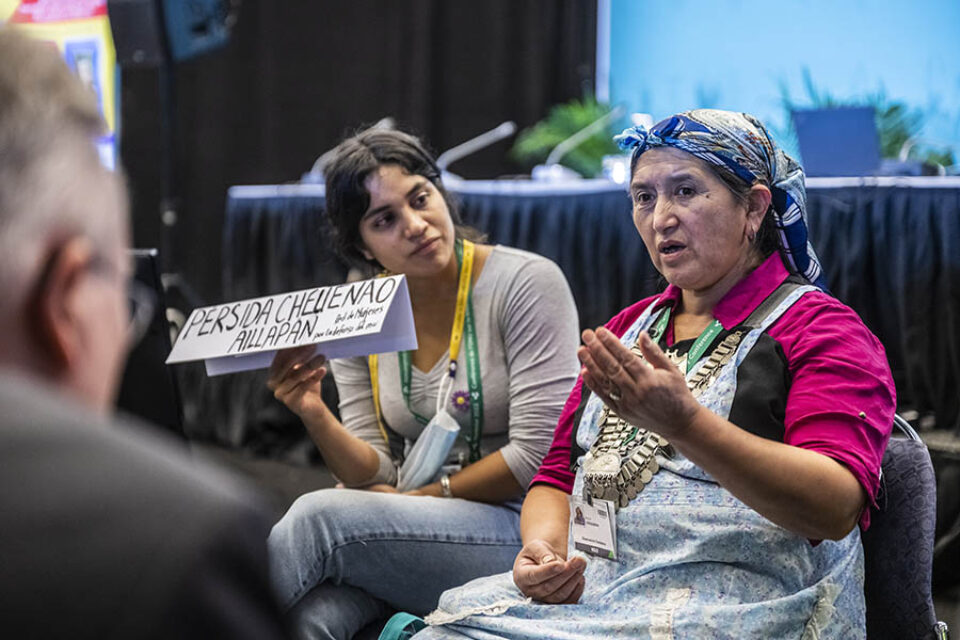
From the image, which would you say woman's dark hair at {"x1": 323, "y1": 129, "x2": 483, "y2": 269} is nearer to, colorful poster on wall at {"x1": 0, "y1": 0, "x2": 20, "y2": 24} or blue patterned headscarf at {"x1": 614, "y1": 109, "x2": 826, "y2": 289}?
blue patterned headscarf at {"x1": 614, "y1": 109, "x2": 826, "y2": 289}

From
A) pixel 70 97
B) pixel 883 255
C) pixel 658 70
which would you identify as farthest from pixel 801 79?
pixel 70 97

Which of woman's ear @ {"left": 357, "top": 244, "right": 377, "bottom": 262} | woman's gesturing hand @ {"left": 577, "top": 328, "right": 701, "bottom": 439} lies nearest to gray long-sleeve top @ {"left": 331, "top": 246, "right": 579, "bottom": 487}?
woman's ear @ {"left": 357, "top": 244, "right": 377, "bottom": 262}

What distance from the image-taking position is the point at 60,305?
0.60m

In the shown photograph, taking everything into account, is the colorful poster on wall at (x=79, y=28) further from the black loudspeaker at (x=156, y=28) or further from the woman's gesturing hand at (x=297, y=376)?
the woman's gesturing hand at (x=297, y=376)

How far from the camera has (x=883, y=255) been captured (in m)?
3.29

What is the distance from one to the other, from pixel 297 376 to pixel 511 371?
17.3 inches

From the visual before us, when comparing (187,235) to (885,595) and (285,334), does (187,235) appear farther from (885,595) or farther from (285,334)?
(885,595)

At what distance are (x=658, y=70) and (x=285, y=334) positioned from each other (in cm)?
397

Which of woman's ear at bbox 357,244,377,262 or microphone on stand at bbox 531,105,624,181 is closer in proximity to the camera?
woman's ear at bbox 357,244,377,262

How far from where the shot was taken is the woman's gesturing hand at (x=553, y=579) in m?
1.52

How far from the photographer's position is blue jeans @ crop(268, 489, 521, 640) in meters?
1.78

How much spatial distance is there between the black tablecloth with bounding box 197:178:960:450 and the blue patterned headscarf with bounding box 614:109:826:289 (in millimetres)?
1630

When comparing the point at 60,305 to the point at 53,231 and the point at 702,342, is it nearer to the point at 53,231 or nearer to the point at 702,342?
the point at 53,231

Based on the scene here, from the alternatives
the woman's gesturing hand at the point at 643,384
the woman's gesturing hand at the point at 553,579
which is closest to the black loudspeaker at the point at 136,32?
the woman's gesturing hand at the point at 553,579
